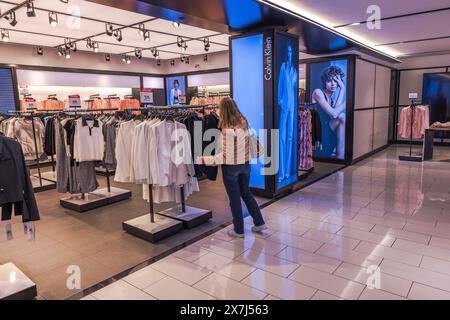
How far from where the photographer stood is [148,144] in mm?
3873

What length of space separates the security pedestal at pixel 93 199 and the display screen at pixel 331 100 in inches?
181

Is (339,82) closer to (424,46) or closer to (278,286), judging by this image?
(424,46)

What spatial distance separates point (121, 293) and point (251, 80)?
3693 millimetres

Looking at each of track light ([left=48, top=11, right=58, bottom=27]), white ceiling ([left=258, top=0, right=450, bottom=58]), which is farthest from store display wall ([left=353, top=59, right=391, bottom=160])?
track light ([left=48, top=11, right=58, bottom=27])

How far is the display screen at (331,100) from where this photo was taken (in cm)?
807

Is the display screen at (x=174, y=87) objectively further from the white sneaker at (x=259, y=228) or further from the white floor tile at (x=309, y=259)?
the white floor tile at (x=309, y=259)

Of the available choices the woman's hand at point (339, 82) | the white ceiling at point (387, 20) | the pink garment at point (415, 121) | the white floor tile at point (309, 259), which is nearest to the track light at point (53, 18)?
the white ceiling at point (387, 20)

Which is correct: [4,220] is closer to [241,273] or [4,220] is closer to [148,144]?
Answer: [148,144]

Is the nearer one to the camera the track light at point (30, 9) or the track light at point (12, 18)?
the track light at point (30, 9)

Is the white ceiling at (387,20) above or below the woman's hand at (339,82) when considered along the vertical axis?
above

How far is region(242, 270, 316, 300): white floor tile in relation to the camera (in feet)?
9.11
